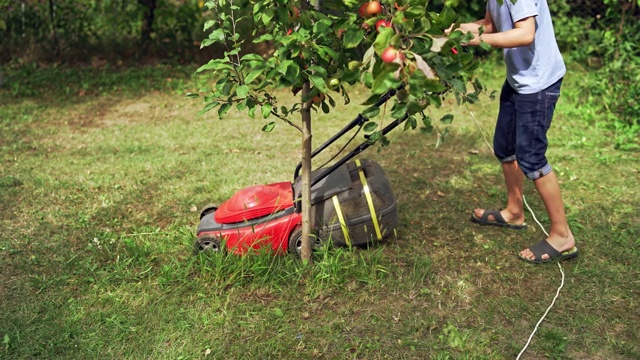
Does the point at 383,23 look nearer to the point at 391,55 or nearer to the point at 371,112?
the point at 391,55

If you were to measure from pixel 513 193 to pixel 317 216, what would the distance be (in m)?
1.31

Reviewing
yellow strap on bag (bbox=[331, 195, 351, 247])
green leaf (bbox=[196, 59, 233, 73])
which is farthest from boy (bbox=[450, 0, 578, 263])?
green leaf (bbox=[196, 59, 233, 73])

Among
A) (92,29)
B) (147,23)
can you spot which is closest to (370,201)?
(147,23)

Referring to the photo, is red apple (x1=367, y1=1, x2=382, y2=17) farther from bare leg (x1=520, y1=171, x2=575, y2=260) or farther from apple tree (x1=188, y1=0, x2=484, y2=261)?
bare leg (x1=520, y1=171, x2=575, y2=260)

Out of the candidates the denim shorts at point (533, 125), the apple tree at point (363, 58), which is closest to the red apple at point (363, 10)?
the apple tree at point (363, 58)

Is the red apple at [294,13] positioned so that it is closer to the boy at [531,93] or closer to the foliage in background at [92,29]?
the boy at [531,93]

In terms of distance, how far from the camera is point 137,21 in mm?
7816

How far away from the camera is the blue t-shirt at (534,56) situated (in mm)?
3176

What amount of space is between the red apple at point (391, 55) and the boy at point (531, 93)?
0.88 m

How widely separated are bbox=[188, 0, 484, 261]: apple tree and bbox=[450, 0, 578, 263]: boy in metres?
0.46

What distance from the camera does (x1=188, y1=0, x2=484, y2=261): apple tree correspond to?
2297mm

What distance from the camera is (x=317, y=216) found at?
334 centimetres

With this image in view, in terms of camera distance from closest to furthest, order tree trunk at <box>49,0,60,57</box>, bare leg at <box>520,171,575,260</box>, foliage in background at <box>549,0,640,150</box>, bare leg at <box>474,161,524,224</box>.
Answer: bare leg at <box>520,171,575,260</box>, bare leg at <box>474,161,524,224</box>, foliage in background at <box>549,0,640,150</box>, tree trunk at <box>49,0,60,57</box>

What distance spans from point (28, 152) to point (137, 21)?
3.13m
